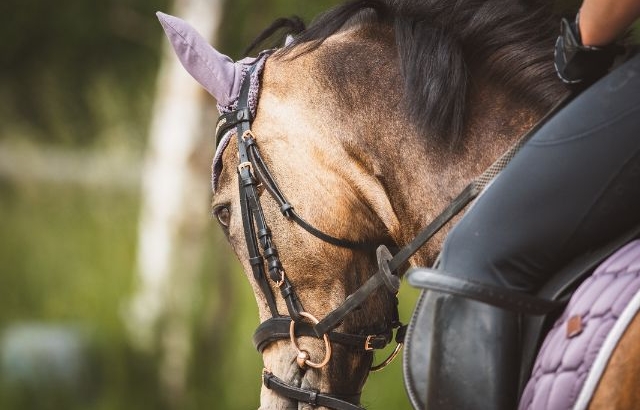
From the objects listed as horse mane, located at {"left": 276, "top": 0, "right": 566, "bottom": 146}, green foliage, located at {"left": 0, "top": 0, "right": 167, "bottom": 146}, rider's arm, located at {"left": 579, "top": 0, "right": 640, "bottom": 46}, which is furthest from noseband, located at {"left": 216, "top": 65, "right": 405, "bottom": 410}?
green foliage, located at {"left": 0, "top": 0, "right": 167, "bottom": 146}

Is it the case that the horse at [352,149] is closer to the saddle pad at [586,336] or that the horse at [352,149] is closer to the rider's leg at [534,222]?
the rider's leg at [534,222]

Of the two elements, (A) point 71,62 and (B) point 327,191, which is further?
(A) point 71,62

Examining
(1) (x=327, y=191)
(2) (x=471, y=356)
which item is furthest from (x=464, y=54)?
(2) (x=471, y=356)

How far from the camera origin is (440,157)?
8.11 ft

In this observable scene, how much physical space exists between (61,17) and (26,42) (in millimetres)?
673

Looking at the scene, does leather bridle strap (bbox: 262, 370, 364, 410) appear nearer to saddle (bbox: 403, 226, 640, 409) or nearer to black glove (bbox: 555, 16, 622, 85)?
saddle (bbox: 403, 226, 640, 409)

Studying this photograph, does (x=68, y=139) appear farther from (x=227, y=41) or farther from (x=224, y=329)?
(x=224, y=329)

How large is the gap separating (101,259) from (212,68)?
206 inches

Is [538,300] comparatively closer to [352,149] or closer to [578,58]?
[578,58]

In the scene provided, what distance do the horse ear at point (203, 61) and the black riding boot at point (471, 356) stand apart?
1000 millimetres

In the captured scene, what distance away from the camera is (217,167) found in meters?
2.79

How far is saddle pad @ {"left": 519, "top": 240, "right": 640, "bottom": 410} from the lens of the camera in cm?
181

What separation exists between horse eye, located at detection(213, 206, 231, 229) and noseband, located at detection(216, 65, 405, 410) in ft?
0.39

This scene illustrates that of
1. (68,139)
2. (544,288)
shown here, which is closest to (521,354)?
(544,288)
